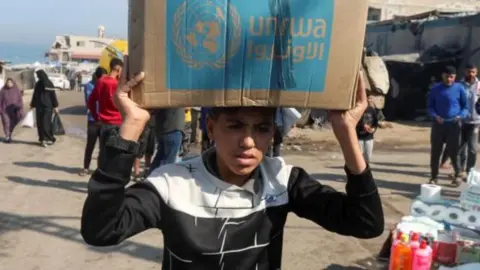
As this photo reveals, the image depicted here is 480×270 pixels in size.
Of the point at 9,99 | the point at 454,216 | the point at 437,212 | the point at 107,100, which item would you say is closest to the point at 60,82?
the point at 9,99

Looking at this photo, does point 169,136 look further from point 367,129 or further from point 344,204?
point 344,204

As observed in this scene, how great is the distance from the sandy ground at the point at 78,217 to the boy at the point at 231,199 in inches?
125

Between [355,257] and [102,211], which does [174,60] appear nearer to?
[102,211]

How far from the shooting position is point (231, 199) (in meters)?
1.93

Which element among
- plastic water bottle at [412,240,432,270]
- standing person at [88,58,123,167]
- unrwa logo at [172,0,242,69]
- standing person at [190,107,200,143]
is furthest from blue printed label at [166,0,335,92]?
standing person at [190,107,200,143]

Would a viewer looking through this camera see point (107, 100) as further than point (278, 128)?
Yes

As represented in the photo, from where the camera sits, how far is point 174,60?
1.86 m

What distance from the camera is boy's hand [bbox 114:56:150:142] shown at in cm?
182

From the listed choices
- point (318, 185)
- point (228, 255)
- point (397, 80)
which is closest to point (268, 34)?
point (318, 185)

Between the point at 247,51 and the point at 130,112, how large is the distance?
17.0 inches

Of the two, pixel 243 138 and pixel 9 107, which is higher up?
pixel 243 138

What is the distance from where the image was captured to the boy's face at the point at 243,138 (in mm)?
1905

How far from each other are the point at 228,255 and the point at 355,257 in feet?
12.1

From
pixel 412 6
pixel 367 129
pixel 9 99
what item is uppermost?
pixel 412 6
